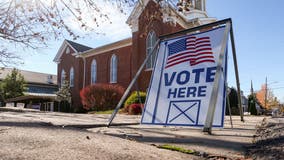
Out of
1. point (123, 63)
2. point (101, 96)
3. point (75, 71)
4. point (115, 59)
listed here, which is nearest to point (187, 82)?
point (101, 96)

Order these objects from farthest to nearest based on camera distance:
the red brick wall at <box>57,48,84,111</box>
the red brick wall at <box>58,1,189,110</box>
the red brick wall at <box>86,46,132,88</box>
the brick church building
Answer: the red brick wall at <box>57,48,84,111</box> → the red brick wall at <box>86,46,132,88</box> → the red brick wall at <box>58,1,189,110</box> → the brick church building

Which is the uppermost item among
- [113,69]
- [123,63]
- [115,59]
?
[115,59]

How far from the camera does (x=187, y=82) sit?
159 inches

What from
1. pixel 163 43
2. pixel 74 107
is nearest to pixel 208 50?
pixel 163 43

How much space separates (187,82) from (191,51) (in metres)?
0.50

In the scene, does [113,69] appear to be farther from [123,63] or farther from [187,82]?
[187,82]

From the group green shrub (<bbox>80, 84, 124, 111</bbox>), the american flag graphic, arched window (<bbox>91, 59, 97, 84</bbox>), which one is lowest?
green shrub (<bbox>80, 84, 124, 111</bbox>)

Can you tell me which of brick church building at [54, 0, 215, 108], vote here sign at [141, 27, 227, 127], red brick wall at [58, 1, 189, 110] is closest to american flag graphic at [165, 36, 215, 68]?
vote here sign at [141, 27, 227, 127]

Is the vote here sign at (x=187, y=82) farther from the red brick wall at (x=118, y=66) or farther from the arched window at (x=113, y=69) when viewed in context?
the arched window at (x=113, y=69)

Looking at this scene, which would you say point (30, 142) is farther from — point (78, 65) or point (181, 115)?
point (78, 65)

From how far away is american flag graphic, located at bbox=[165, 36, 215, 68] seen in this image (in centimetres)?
403

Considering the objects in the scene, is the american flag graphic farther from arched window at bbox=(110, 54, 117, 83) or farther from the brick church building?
arched window at bbox=(110, 54, 117, 83)

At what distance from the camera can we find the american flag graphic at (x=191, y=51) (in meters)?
4.03

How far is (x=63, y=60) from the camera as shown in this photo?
36.8 metres
